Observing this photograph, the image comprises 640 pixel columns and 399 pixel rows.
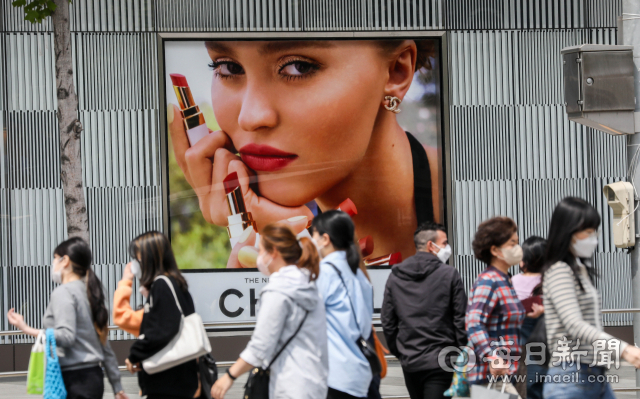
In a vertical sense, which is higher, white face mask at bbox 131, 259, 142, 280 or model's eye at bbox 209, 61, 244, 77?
model's eye at bbox 209, 61, 244, 77

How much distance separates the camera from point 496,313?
4.29 meters

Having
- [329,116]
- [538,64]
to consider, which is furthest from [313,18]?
[538,64]

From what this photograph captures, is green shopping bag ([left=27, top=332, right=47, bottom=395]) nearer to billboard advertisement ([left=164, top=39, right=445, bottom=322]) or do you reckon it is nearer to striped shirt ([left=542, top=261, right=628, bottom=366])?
striped shirt ([left=542, top=261, right=628, bottom=366])

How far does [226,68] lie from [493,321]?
22.6 feet

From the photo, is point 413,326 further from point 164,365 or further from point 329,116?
point 329,116

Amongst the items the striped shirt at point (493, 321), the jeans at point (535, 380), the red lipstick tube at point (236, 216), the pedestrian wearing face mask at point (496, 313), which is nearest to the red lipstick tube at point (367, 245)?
the red lipstick tube at point (236, 216)

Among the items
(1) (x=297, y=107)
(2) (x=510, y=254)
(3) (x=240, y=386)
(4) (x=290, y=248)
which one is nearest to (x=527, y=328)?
(2) (x=510, y=254)

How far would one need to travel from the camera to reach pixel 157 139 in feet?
33.2

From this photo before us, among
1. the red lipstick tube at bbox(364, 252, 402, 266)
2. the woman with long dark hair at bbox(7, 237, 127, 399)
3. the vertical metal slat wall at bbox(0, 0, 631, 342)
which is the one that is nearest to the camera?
the woman with long dark hair at bbox(7, 237, 127, 399)

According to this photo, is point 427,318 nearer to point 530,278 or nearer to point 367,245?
point 530,278

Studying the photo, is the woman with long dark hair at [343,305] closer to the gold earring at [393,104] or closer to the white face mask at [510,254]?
the white face mask at [510,254]

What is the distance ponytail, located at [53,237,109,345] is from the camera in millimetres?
4469

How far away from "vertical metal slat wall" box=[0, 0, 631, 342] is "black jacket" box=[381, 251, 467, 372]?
5.58m

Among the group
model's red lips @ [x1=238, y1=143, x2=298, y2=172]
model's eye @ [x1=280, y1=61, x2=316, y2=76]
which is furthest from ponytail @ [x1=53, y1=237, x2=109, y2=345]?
model's eye @ [x1=280, y1=61, x2=316, y2=76]
